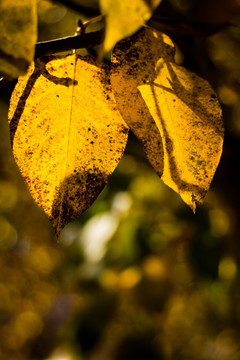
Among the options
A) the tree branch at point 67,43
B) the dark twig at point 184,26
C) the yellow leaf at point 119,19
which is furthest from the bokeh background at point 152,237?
the yellow leaf at point 119,19

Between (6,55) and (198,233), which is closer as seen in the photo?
(6,55)

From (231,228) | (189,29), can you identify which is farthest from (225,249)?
(189,29)

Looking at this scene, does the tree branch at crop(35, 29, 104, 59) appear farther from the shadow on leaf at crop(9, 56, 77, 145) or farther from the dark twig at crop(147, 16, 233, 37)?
the dark twig at crop(147, 16, 233, 37)

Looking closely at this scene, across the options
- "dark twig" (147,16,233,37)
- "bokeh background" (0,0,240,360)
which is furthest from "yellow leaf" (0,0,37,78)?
"bokeh background" (0,0,240,360)

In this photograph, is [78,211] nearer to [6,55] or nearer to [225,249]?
[6,55]

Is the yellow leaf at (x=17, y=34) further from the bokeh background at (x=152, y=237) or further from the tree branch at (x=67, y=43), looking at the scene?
the bokeh background at (x=152, y=237)

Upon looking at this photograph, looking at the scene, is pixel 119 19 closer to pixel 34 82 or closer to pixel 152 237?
pixel 34 82

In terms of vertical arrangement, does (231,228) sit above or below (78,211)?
below
